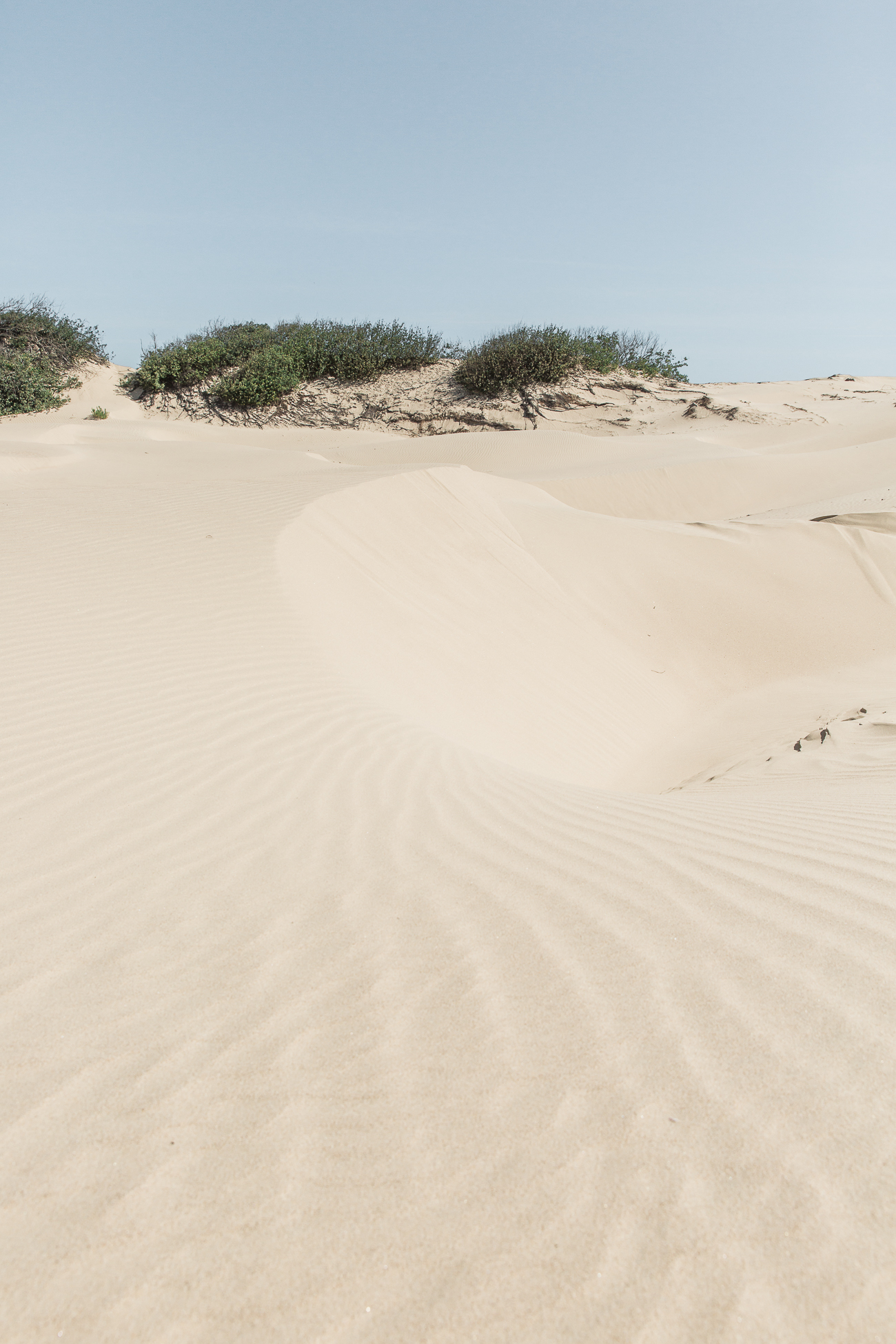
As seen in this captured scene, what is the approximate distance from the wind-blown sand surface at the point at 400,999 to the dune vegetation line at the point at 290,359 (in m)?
17.8

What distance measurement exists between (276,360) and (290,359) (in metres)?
0.48

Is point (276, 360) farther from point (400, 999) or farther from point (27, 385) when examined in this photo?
point (400, 999)

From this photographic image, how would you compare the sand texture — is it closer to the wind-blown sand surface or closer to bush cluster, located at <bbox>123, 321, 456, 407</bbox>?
bush cluster, located at <bbox>123, 321, 456, 407</bbox>

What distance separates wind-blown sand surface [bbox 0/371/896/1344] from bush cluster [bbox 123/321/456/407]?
17663mm

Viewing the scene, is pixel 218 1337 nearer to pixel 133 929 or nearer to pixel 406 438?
pixel 133 929

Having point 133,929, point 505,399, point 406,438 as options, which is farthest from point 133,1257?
point 505,399

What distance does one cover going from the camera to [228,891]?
2.74 meters

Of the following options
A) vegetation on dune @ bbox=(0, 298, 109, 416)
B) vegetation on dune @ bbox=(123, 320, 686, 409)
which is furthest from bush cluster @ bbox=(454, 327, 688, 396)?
vegetation on dune @ bbox=(0, 298, 109, 416)

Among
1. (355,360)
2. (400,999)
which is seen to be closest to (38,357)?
(355,360)

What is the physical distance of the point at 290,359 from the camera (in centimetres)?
2334

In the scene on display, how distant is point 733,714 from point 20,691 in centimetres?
611

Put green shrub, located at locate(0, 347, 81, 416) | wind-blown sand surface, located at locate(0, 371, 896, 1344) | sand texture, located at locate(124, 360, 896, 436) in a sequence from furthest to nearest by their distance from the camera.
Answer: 1. sand texture, located at locate(124, 360, 896, 436)
2. green shrub, located at locate(0, 347, 81, 416)
3. wind-blown sand surface, located at locate(0, 371, 896, 1344)

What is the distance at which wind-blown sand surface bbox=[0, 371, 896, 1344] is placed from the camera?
137cm

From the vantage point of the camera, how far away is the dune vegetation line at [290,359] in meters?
22.2
